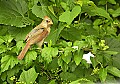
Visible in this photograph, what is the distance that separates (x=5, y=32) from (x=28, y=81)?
1.77 ft

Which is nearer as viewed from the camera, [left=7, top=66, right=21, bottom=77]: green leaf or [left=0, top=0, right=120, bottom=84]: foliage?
[left=0, top=0, right=120, bottom=84]: foliage

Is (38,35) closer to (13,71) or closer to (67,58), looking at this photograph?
(67,58)

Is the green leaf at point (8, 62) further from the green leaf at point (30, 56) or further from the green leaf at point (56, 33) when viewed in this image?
the green leaf at point (56, 33)

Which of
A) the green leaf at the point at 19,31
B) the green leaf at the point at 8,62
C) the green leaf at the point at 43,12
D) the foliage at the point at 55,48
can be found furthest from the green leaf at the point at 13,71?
the green leaf at the point at 43,12

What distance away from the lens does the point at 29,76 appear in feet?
6.88

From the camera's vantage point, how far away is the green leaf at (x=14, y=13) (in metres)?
Answer: 2.40

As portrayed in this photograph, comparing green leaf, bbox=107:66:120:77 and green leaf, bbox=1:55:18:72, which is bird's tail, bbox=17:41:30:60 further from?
green leaf, bbox=107:66:120:77

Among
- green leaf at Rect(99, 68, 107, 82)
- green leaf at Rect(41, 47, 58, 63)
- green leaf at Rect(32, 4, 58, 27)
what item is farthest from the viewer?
green leaf at Rect(32, 4, 58, 27)

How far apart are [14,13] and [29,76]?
54 centimetres

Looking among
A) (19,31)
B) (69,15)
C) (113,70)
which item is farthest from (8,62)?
(113,70)

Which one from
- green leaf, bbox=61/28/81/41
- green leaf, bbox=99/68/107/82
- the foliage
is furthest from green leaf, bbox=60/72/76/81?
green leaf, bbox=61/28/81/41

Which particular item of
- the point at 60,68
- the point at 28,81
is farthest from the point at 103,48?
the point at 28,81

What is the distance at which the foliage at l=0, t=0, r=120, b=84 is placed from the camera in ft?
6.90

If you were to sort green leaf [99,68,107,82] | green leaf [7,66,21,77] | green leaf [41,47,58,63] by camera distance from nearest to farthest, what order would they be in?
1. green leaf [41,47,58,63]
2. green leaf [99,68,107,82]
3. green leaf [7,66,21,77]
